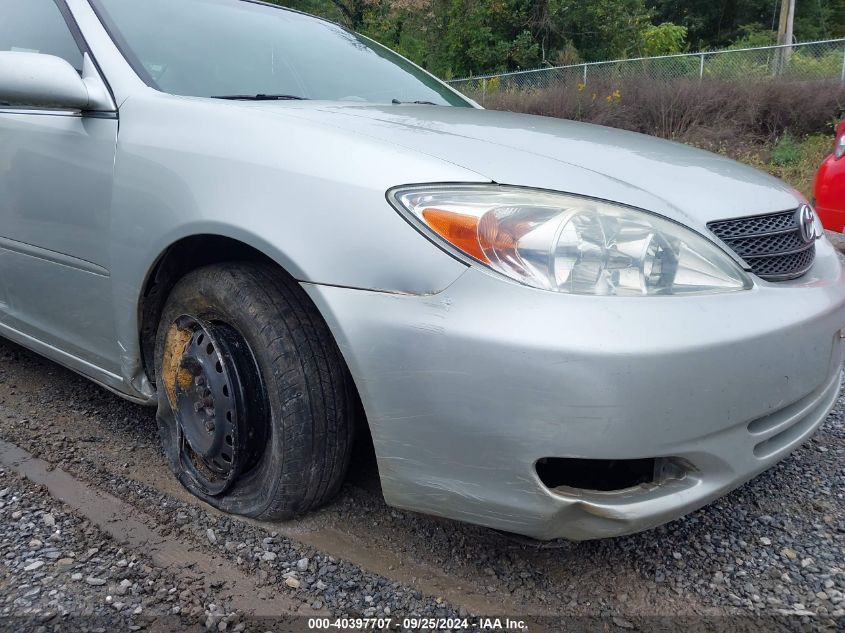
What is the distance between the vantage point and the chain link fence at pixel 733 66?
32.7 ft

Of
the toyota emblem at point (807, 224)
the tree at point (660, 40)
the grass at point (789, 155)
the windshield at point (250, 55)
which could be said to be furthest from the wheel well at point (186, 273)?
the tree at point (660, 40)

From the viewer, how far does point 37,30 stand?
8.23 ft

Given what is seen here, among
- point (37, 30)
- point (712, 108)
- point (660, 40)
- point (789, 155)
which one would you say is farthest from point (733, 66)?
point (660, 40)

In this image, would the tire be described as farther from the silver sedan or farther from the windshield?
the windshield

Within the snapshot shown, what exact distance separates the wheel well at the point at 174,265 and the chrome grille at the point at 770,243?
1192 mm

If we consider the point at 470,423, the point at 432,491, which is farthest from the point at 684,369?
the point at 432,491

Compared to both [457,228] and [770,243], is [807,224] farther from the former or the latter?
[457,228]

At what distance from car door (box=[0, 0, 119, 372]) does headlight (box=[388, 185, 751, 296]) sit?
44.2 inches

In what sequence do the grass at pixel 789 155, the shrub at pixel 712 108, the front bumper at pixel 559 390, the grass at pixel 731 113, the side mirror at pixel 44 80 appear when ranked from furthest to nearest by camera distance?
the shrub at pixel 712 108 → the grass at pixel 731 113 → the grass at pixel 789 155 → the side mirror at pixel 44 80 → the front bumper at pixel 559 390

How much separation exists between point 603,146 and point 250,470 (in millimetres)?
1427

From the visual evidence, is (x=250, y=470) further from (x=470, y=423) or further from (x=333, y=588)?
(x=470, y=423)

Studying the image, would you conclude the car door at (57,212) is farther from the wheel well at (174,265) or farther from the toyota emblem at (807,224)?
the toyota emblem at (807,224)

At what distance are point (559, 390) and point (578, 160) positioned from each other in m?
0.70

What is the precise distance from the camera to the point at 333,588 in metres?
1.68
